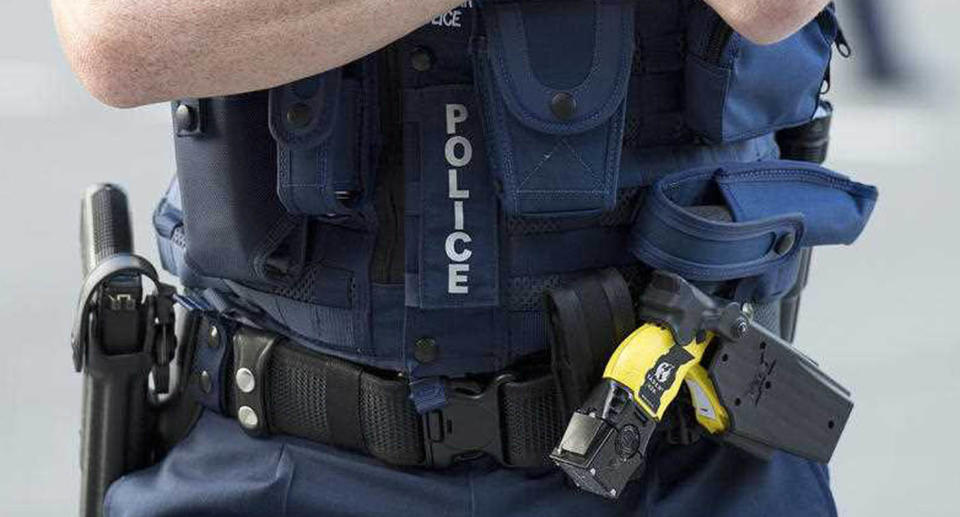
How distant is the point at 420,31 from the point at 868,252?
511 cm

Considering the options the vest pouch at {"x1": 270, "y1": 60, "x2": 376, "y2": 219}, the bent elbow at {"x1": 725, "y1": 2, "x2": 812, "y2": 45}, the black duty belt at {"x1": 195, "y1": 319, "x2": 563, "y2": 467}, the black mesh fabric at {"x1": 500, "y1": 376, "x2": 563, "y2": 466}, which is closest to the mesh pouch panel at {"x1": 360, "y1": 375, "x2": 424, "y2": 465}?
the black duty belt at {"x1": 195, "y1": 319, "x2": 563, "y2": 467}

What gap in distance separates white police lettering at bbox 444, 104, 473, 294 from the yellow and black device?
0.10 m

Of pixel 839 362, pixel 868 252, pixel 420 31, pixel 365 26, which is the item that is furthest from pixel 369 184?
pixel 868 252

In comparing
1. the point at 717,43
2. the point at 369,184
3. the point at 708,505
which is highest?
the point at 717,43

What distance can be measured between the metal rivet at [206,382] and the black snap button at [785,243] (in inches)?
27.8

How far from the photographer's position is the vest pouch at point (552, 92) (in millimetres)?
2031

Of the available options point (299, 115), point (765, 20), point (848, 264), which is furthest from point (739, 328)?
point (848, 264)

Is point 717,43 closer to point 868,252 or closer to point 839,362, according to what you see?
point 839,362

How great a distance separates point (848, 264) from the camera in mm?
6902

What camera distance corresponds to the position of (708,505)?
90.3 inches

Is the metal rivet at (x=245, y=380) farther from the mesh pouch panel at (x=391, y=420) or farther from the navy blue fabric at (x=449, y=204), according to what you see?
the navy blue fabric at (x=449, y=204)

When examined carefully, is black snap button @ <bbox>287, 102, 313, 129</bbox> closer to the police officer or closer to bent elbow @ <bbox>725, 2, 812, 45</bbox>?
the police officer

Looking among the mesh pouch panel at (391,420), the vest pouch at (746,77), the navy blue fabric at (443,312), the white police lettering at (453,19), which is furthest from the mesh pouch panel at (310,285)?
the vest pouch at (746,77)

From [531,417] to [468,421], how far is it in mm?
72
